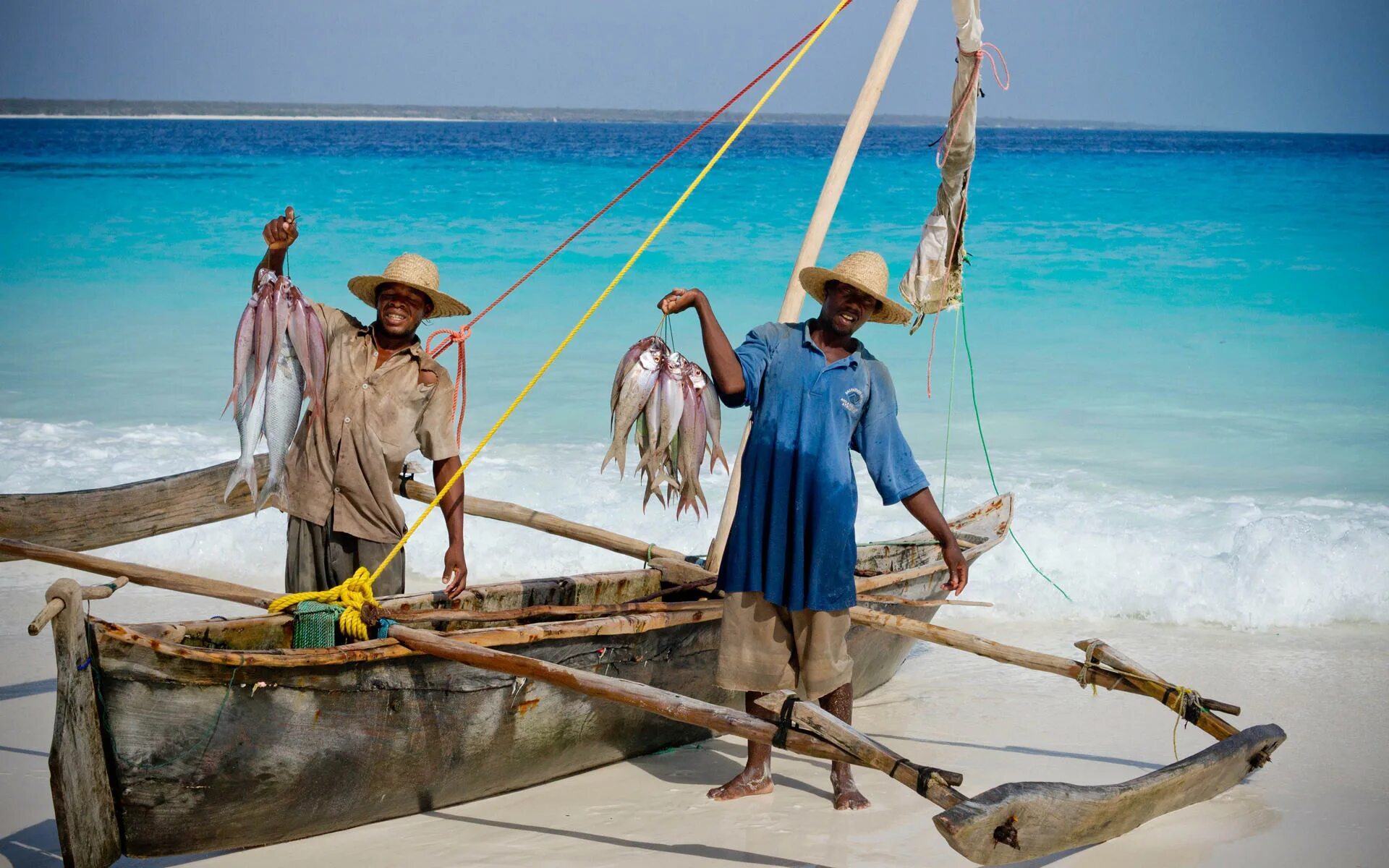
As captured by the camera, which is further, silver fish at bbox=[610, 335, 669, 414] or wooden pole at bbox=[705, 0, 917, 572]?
wooden pole at bbox=[705, 0, 917, 572]

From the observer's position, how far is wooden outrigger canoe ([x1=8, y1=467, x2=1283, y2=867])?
3.00 meters

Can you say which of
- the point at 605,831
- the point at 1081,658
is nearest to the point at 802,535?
the point at 605,831

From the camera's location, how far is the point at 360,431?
382 cm

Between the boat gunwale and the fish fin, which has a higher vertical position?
the fish fin

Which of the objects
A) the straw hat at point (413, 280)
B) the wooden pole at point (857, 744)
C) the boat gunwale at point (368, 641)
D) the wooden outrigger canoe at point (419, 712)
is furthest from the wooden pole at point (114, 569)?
the wooden pole at point (857, 744)

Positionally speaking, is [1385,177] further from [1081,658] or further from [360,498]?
[360,498]

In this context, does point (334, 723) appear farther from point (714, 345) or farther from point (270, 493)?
point (714, 345)

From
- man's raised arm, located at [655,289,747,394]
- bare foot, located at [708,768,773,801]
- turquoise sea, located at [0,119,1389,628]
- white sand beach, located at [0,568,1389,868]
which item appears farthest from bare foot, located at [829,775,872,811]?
turquoise sea, located at [0,119,1389,628]

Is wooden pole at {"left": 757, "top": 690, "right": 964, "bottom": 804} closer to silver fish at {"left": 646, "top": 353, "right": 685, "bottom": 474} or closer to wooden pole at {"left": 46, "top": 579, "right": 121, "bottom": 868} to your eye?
silver fish at {"left": 646, "top": 353, "right": 685, "bottom": 474}

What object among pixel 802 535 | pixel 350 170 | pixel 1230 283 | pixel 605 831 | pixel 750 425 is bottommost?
pixel 605 831

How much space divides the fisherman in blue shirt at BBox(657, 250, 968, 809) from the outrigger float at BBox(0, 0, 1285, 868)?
33 centimetres

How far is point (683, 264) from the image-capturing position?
59.1ft

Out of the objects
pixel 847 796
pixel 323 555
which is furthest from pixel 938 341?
pixel 323 555

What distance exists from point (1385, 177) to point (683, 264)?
70.4ft
